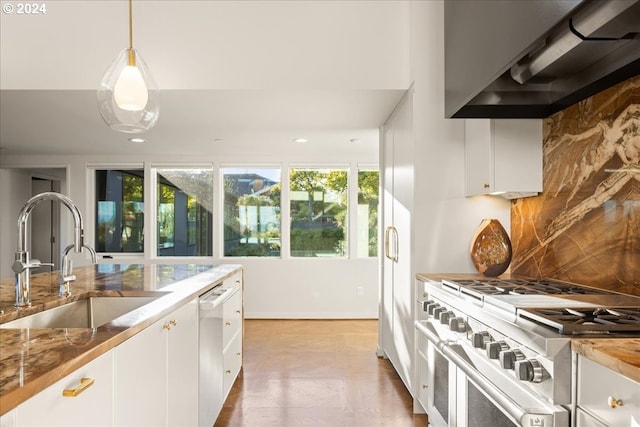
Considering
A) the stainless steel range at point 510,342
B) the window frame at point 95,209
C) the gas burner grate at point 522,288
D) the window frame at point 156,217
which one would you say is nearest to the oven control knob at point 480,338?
the stainless steel range at point 510,342

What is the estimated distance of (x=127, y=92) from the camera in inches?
79.7

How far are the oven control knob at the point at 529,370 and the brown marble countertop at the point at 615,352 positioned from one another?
0.45ft

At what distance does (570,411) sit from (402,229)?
2.12 m

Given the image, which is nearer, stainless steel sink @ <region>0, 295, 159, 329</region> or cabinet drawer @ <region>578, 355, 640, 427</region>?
cabinet drawer @ <region>578, 355, 640, 427</region>

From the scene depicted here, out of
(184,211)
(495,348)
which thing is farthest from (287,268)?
(495,348)

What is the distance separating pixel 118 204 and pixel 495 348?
5.73 metres

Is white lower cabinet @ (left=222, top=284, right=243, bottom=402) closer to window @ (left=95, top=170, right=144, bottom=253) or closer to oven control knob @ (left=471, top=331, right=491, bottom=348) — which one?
oven control knob @ (left=471, top=331, right=491, bottom=348)

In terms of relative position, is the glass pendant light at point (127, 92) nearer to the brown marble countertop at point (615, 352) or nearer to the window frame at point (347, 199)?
the brown marble countertop at point (615, 352)

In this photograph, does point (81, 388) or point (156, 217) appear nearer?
point (81, 388)

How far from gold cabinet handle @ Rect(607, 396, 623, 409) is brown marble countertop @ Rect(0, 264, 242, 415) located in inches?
48.2

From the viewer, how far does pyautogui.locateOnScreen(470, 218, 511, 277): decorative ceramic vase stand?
277 cm

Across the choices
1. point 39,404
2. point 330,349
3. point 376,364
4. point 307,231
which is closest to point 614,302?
point 39,404

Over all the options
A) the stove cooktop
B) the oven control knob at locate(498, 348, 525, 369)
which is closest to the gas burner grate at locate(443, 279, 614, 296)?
the stove cooktop

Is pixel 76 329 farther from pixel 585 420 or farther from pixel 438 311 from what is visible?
pixel 438 311
